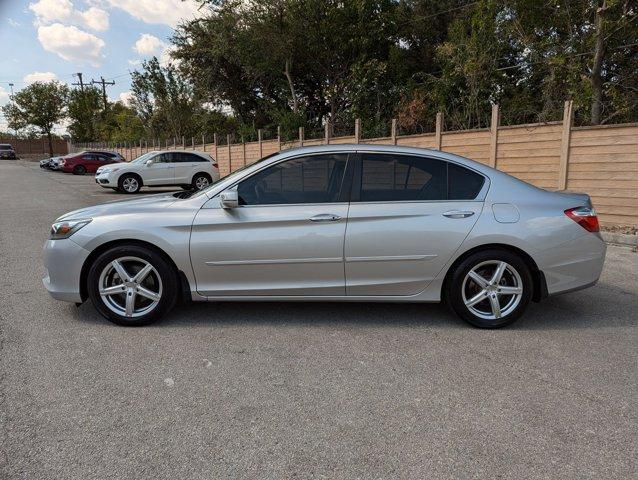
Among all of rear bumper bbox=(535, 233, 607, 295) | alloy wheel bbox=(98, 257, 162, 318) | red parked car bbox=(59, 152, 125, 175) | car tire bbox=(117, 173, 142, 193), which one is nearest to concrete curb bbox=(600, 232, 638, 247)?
rear bumper bbox=(535, 233, 607, 295)

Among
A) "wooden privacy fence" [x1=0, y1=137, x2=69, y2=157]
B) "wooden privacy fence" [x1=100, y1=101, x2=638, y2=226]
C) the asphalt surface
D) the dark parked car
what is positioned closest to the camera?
the asphalt surface

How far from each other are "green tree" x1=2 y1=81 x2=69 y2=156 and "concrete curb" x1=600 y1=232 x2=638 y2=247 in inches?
2361

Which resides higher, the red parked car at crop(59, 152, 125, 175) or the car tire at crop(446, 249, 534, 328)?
the red parked car at crop(59, 152, 125, 175)

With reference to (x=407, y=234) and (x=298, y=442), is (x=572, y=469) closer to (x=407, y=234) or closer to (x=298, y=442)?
(x=298, y=442)

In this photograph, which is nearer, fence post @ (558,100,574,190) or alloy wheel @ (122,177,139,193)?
fence post @ (558,100,574,190)

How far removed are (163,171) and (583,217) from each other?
52.4 feet

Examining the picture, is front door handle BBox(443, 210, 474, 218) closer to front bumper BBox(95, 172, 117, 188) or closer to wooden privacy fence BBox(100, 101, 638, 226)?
wooden privacy fence BBox(100, 101, 638, 226)

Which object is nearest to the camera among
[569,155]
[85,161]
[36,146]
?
[569,155]

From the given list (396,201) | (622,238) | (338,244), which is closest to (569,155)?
(622,238)

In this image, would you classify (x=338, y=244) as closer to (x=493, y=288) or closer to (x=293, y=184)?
(x=293, y=184)

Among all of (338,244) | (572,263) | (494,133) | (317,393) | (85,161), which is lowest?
(317,393)

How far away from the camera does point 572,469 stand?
2.33 metres

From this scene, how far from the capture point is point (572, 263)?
4.11 meters

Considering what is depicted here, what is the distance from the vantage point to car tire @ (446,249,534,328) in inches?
161
